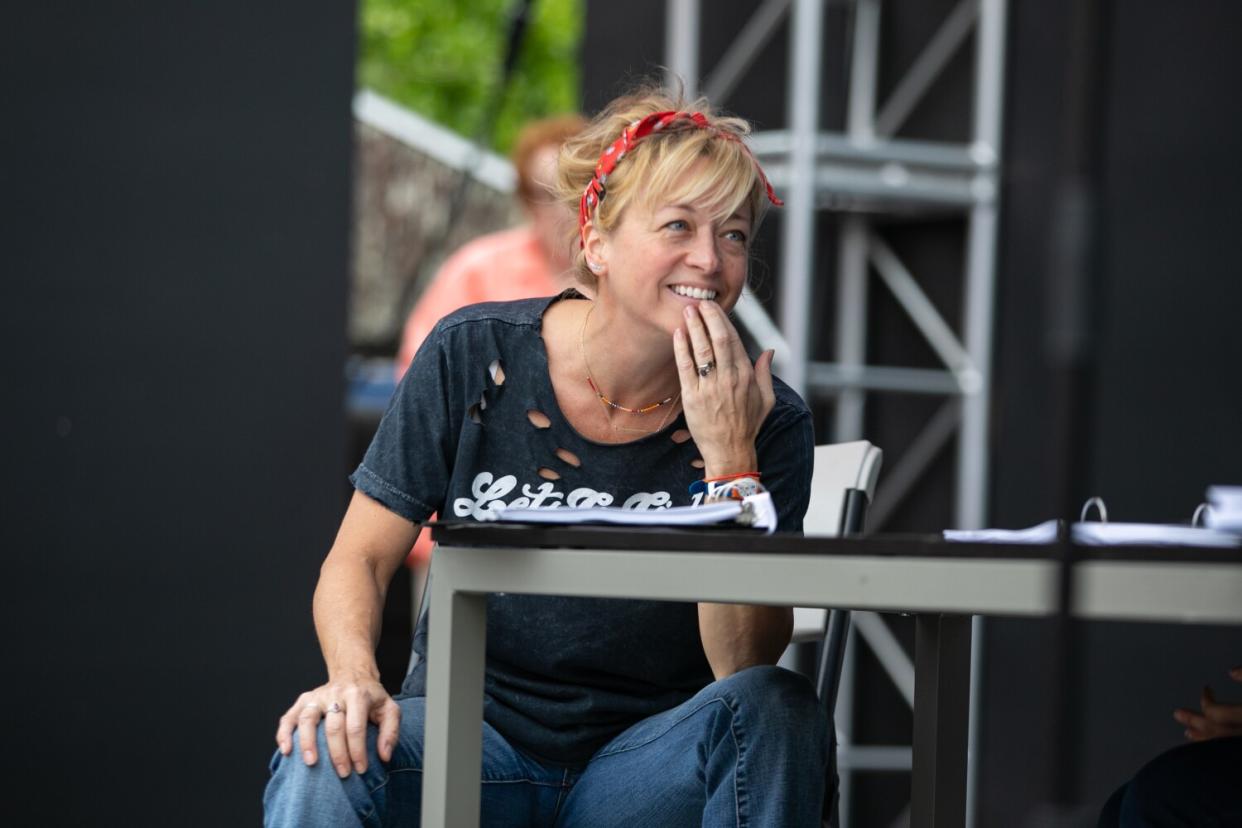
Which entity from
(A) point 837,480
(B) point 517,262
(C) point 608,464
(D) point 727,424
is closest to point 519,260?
(B) point 517,262

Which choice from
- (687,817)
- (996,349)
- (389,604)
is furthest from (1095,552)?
(389,604)

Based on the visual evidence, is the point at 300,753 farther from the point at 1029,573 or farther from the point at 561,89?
the point at 561,89

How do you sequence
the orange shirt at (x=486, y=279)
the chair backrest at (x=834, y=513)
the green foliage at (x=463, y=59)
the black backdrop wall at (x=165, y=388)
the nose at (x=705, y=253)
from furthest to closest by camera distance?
1. the green foliage at (x=463, y=59)
2. the orange shirt at (x=486, y=279)
3. the black backdrop wall at (x=165, y=388)
4. the chair backrest at (x=834, y=513)
5. the nose at (x=705, y=253)

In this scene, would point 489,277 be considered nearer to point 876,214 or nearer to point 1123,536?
point 876,214

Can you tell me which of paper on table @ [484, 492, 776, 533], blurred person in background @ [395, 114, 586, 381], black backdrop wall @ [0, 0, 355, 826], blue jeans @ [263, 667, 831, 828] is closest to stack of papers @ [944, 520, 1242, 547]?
paper on table @ [484, 492, 776, 533]

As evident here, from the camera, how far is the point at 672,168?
6.01 feet

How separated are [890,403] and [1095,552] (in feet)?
10.0

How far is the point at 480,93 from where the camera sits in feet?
53.2

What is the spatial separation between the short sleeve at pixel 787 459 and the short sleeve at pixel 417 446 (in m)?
0.37

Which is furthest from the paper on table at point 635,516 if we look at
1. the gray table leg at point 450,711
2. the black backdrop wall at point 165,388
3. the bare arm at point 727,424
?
the black backdrop wall at point 165,388

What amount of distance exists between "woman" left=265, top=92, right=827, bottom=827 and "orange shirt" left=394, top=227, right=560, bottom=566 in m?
1.95

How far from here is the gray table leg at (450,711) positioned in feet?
4.34

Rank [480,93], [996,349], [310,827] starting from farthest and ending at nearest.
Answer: [480,93] < [996,349] < [310,827]

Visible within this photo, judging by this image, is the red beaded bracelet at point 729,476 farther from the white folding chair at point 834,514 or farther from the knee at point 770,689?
the white folding chair at point 834,514
